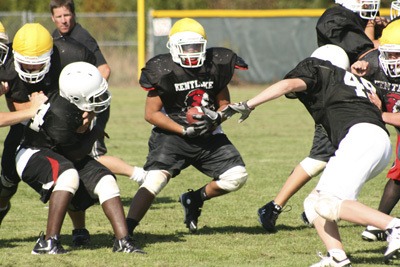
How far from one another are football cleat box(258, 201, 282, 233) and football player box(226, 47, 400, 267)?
42.0 inches

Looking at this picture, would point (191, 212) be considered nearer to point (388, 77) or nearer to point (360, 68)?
point (360, 68)

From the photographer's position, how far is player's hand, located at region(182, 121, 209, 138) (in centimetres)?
548

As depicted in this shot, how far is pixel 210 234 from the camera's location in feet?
19.4

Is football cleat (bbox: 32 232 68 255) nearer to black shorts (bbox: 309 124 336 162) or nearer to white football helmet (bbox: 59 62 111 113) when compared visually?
white football helmet (bbox: 59 62 111 113)

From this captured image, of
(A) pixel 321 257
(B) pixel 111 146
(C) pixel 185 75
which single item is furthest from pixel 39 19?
(A) pixel 321 257

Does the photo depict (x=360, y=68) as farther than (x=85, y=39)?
No

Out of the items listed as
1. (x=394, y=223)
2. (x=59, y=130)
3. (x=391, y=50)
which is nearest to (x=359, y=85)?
(x=391, y=50)

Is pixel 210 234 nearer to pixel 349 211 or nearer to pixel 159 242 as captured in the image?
pixel 159 242

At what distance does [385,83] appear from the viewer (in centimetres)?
559

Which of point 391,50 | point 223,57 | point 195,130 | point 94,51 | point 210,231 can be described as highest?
point 391,50

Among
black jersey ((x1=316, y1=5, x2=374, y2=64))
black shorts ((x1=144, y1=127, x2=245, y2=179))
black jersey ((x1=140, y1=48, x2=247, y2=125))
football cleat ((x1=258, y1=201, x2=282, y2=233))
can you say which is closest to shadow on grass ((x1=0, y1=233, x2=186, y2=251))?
black shorts ((x1=144, y1=127, x2=245, y2=179))

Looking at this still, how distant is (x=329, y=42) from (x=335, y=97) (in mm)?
1651

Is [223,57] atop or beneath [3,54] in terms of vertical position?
beneath

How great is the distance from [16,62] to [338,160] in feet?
6.79
